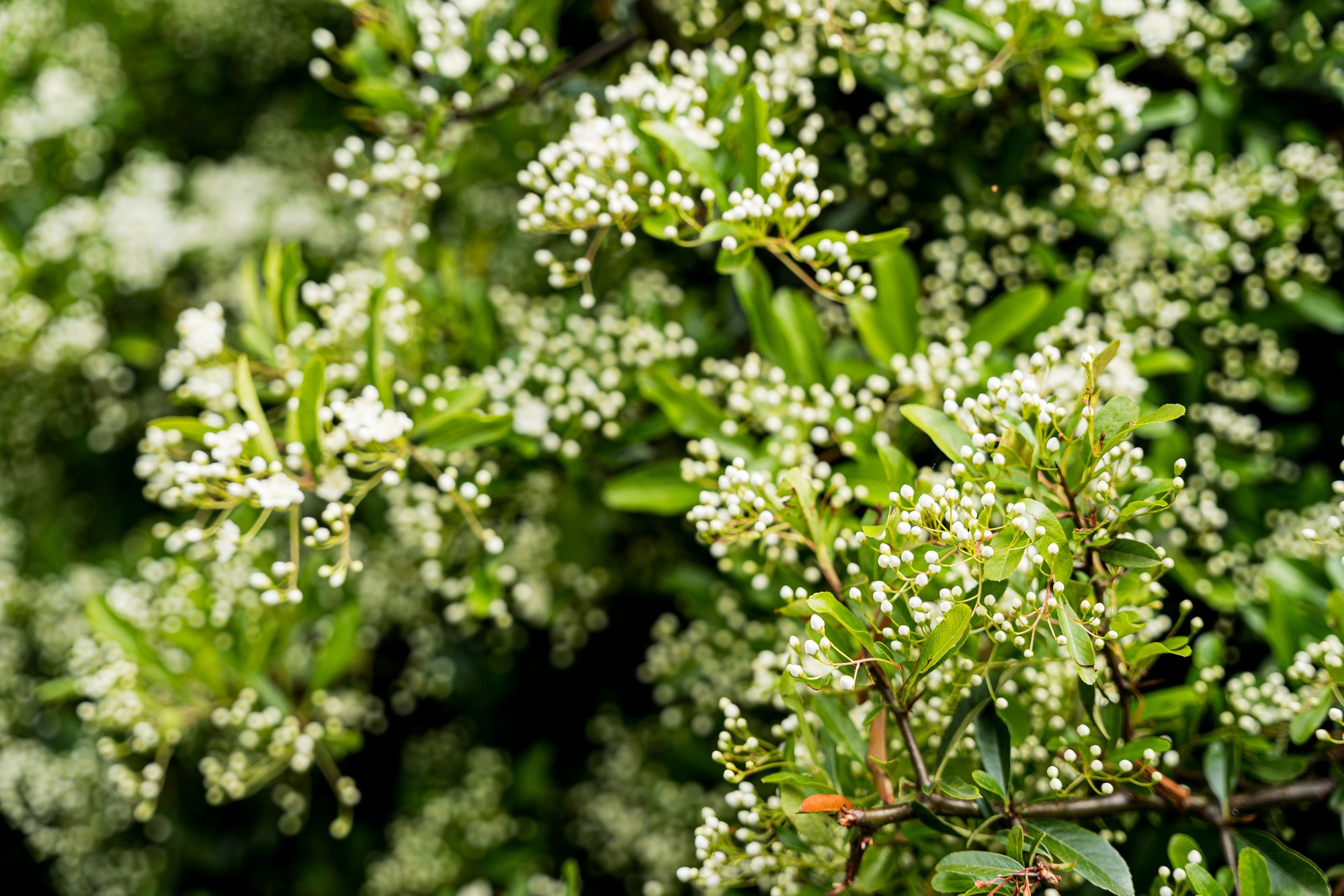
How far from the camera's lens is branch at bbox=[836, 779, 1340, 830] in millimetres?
1125

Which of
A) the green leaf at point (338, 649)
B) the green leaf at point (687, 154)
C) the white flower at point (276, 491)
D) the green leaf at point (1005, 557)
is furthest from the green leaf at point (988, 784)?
the green leaf at point (338, 649)

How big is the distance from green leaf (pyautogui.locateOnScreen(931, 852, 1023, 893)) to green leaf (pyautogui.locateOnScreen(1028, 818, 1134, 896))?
9cm

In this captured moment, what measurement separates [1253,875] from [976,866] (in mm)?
416

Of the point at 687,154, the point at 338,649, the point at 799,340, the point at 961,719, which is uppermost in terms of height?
the point at 687,154

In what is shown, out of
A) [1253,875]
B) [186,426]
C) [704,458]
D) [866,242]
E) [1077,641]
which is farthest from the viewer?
[704,458]

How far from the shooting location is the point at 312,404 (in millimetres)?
1389

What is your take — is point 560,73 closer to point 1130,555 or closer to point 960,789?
point 1130,555

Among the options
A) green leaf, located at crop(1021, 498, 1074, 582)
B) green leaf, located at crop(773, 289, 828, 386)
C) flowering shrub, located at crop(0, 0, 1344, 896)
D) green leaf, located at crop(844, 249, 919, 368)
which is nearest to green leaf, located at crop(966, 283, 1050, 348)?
flowering shrub, located at crop(0, 0, 1344, 896)

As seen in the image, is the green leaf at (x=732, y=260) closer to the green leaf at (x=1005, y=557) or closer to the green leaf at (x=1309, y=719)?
the green leaf at (x=1005, y=557)

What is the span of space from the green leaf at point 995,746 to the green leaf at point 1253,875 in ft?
0.97

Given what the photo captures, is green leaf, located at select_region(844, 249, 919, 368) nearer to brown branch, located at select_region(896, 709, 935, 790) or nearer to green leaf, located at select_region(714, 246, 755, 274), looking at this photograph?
green leaf, located at select_region(714, 246, 755, 274)

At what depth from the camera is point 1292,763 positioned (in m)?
1.29

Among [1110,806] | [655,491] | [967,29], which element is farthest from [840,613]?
[967,29]

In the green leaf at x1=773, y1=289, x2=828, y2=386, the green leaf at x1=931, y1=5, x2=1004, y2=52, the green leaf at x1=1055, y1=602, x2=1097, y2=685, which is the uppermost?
the green leaf at x1=931, y1=5, x2=1004, y2=52
